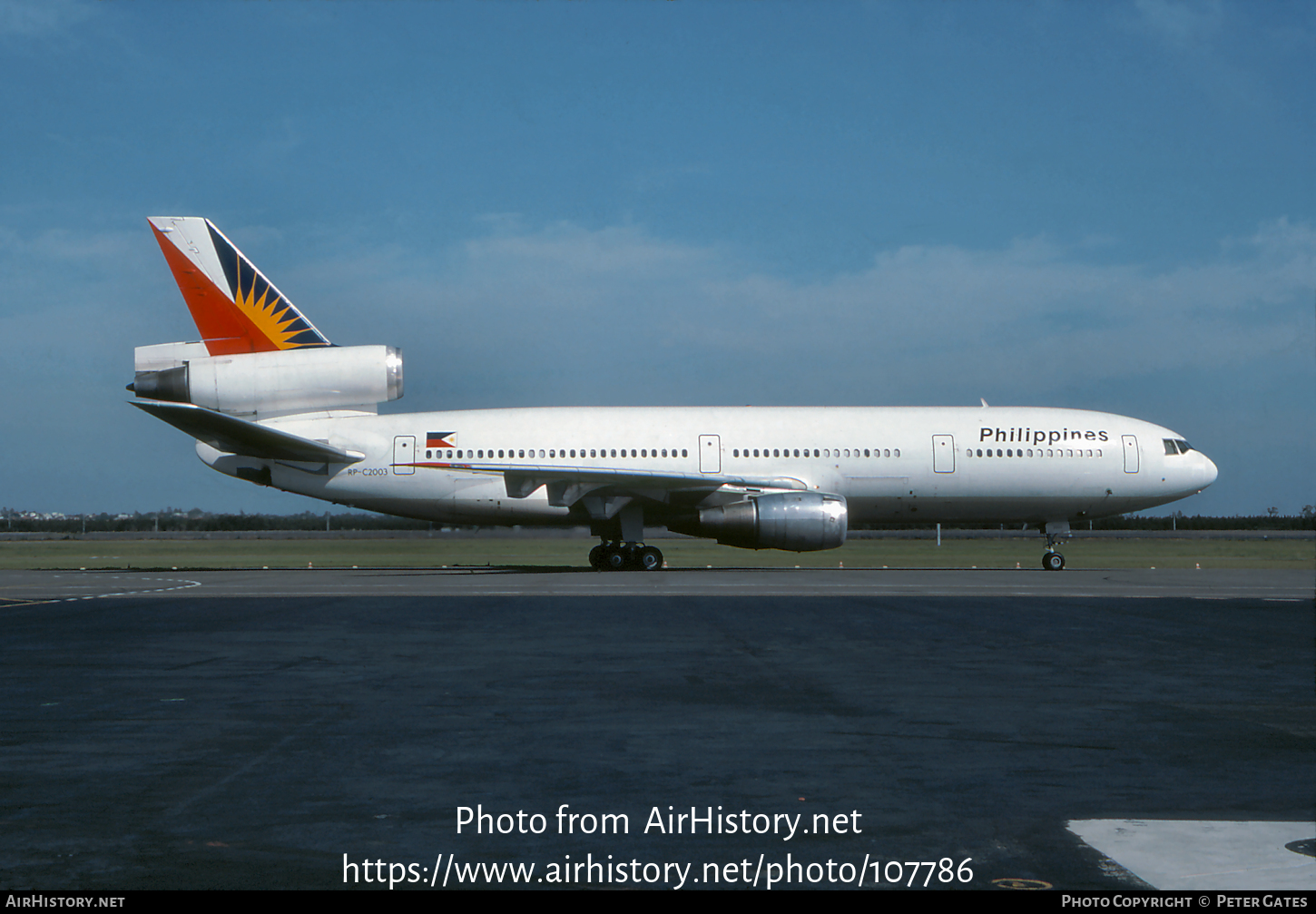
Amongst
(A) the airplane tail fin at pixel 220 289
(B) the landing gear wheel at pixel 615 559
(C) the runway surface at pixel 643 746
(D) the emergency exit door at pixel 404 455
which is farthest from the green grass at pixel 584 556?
(C) the runway surface at pixel 643 746

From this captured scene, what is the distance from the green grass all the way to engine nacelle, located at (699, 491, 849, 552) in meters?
4.10

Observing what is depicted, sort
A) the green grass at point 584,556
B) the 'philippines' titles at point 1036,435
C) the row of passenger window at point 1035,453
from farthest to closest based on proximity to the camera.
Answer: the green grass at point 584,556
the 'philippines' titles at point 1036,435
the row of passenger window at point 1035,453

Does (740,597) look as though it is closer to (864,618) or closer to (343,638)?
(864,618)

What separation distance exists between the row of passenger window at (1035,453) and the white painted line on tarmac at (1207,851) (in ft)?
84.5

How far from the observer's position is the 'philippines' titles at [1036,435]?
3006 cm

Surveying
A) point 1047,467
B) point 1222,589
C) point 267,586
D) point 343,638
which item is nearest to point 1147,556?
point 1047,467

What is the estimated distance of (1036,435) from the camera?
30.3 metres

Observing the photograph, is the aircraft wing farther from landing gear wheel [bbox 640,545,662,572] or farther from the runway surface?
the runway surface

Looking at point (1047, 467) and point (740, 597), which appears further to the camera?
point (1047, 467)

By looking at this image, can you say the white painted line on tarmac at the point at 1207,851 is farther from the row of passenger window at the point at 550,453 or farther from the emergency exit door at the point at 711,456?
the row of passenger window at the point at 550,453

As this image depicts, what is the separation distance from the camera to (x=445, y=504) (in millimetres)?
29594

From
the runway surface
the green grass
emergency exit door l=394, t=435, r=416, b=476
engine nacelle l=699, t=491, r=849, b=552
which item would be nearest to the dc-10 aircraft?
emergency exit door l=394, t=435, r=416, b=476

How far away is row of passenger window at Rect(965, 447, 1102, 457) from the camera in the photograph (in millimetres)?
29875

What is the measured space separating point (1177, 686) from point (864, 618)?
19.8 ft
